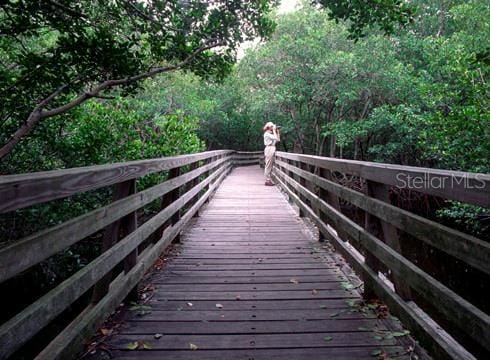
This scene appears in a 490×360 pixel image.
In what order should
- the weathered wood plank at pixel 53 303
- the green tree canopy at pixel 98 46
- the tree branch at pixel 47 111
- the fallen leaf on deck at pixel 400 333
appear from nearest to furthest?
the weathered wood plank at pixel 53 303 → the fallen leaf on deck at pixel 400 333 → the tree branch at pixel 47 111 → the green tree canopy at pixel 98 46

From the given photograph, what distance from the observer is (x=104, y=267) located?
7.25ft

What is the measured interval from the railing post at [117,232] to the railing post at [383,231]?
6.29 feet

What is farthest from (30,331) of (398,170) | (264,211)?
(264,211)

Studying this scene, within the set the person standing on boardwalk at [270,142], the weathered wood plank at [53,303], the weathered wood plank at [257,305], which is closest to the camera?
the weathered wood plank at [53,303]

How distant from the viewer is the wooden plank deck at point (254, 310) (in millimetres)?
2295

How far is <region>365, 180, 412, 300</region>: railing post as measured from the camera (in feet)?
8.27

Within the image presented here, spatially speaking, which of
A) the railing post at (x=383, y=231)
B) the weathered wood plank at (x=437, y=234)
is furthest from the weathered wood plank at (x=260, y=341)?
the weathered wood plank at (x=437, y=234)

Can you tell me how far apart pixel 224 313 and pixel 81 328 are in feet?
3.77

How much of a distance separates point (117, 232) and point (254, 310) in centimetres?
123

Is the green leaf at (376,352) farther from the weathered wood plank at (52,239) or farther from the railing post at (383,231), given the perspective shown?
the weathered wood plank at (52,239)

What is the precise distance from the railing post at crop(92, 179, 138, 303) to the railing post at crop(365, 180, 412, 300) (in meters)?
1.92

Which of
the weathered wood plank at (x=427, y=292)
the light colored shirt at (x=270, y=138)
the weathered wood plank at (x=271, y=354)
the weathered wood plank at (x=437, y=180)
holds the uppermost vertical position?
the light colored shirt at (x=270, y=138)

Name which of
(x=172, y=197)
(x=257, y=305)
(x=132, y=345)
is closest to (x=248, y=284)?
(x=257, y=305)

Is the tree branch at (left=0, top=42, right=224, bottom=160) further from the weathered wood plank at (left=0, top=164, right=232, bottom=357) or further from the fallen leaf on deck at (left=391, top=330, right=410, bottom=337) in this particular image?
the fallen leaf on deck at (left=391, top=330, right=410, bottom=337)
